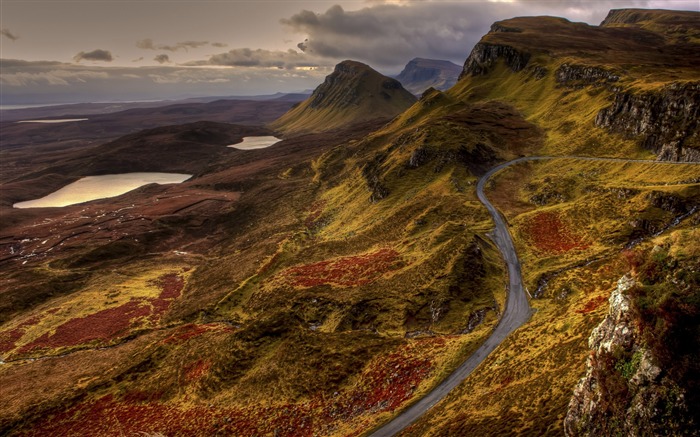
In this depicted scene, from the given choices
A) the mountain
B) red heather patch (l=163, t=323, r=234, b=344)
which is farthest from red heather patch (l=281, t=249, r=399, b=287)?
red heather patch (l=163, t=323, r=234, b=344)

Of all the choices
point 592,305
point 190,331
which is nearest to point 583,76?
point 592,305

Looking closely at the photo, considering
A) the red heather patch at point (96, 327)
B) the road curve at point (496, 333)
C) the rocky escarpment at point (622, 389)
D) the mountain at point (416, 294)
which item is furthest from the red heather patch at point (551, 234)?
the red heather patch at point (96, 327)

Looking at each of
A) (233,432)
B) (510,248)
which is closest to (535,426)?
(233,432)

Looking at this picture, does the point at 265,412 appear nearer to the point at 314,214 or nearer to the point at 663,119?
the point at 314,214

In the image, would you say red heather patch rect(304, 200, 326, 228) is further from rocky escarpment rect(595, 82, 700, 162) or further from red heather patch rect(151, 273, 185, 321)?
rocky escarpment rect(595, 82, 700, 162)

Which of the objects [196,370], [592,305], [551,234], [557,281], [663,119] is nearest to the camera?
[592,305]

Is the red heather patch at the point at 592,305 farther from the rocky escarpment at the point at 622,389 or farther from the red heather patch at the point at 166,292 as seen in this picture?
the red heather patch at the point at 166,292
